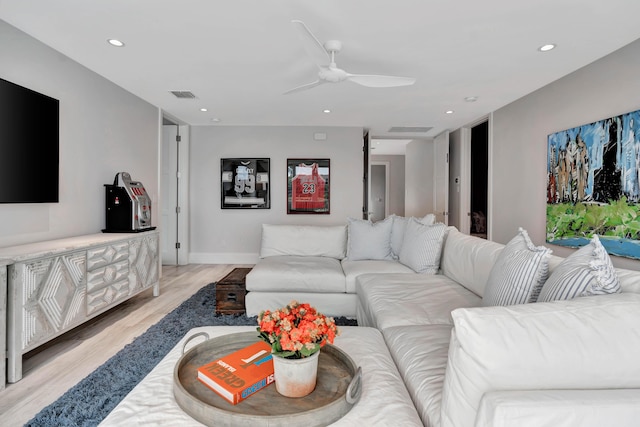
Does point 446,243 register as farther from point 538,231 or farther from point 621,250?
point 538,231

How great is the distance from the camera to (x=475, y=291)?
229cm

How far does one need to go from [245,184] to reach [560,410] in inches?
208

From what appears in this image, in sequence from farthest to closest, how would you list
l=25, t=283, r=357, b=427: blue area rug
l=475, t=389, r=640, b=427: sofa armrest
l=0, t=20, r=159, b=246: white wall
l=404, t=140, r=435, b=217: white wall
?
l=404, t=140, r=435, b=217: white wall < l=0, t=20, r=159, b=246: white wall < l=25, t=283, r=357, b=427: blue area rug < l=475, t=389, r=640, b=427: sofa armrest

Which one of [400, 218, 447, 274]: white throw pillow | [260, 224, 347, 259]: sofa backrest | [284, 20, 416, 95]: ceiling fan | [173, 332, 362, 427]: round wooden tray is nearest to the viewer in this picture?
[173, 332, 362, 427]: round wooden tray

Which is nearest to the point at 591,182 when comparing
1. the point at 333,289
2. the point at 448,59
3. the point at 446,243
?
the point at 446,243

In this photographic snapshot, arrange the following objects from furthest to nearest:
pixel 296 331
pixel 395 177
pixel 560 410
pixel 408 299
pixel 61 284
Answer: pixel 395 177
pixel 61 284
pixel 408 299
pixel 296 331
pixel 560 410

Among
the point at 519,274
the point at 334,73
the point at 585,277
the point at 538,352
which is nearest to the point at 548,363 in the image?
the point at 538,352

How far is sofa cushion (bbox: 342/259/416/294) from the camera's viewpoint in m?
2.98

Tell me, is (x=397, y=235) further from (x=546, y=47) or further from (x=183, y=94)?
(x=183, y=94)

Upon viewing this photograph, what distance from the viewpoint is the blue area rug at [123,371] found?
163 cm

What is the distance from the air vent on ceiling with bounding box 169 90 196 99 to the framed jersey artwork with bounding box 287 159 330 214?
200 centimetres

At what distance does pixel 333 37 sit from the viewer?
258 cm

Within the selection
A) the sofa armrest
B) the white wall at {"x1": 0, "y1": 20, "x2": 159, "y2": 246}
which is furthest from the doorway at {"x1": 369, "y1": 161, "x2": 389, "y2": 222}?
the sofa armrest

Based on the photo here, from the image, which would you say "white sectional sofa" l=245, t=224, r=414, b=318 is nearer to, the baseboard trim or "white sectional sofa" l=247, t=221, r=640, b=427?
"white sectional sofa" l=247, t=221, r=640, b=427
